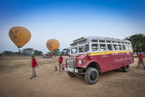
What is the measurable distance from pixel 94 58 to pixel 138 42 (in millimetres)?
26875

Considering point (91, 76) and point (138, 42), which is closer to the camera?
point (91, 76)

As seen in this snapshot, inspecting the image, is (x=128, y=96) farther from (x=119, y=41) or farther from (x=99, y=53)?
(x=119, y=41)

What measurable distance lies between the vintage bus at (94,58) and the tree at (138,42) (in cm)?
2164

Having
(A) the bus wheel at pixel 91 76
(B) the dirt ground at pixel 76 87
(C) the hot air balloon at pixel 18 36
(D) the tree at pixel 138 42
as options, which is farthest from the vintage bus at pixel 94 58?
(D) the tree at pixel 138 42

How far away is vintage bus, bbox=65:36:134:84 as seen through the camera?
168 inches

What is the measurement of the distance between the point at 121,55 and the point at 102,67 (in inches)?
103

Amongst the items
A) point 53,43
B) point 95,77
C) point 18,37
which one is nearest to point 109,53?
point 95,77

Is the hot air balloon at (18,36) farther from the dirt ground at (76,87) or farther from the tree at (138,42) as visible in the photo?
the tree at (138,42)

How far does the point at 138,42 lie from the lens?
22.6 meters

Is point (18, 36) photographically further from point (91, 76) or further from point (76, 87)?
point (91, 76)

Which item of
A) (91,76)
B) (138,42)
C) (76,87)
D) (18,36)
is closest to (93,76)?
(91,76)

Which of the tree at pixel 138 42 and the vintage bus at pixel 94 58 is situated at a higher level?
the tree at pixel 138 42

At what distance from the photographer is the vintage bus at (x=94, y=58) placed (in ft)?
14.0

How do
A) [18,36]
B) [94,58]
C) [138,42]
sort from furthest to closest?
[138,42], [18,36], [94,58]
